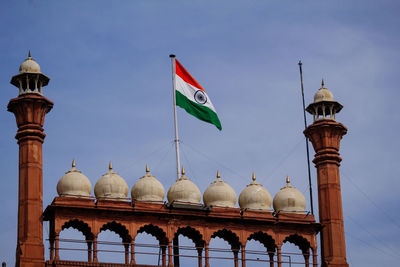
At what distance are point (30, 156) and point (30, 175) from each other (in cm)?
91

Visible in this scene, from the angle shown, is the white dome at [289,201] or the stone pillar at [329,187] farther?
the stone pillar at [329,187]

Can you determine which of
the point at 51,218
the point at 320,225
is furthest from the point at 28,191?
the point at 320,225

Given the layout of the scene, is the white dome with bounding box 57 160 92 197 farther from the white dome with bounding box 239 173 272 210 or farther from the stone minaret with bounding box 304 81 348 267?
the stone minaret with bounding box 304 81 348 267

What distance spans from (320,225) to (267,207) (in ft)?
Answer: 9.21

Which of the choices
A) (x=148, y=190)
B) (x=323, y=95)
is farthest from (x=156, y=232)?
(x=323, y=95)

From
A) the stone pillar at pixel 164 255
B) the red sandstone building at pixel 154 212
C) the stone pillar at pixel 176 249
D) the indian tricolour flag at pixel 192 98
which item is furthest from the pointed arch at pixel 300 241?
the indian tricolour flag at pixel 192 98

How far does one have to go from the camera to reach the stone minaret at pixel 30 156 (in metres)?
46.3

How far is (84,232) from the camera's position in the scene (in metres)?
48.6

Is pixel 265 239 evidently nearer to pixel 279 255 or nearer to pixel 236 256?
pixel 279 255

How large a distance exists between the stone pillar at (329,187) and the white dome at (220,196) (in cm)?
499

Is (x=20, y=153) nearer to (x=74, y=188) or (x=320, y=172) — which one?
(x=74, y=188)

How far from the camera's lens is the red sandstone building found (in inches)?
1857

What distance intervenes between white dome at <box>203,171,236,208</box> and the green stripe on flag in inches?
152

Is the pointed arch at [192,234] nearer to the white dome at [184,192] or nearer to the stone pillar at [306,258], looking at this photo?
the white dome at [184,192]
